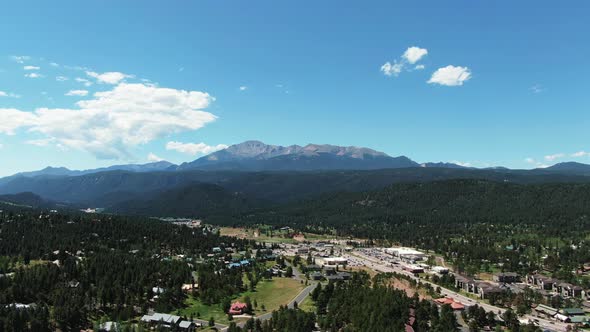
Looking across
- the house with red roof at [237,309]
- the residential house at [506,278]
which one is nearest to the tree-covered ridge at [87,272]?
the house with red roof at [237,309]

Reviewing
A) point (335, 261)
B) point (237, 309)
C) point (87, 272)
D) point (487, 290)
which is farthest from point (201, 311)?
point (335, 261)

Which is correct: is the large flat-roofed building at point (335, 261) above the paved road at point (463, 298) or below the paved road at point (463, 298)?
above

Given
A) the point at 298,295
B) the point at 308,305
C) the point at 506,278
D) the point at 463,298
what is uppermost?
the point at 308,305

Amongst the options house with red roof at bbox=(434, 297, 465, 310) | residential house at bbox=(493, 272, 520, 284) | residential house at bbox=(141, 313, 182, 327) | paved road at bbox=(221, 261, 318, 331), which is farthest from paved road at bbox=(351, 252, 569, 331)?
residential house at bbox=(141, 313, 182, 327)

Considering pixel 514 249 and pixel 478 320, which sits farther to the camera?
pixel 514 249

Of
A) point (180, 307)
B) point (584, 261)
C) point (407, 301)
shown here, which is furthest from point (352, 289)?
point (584, 261)

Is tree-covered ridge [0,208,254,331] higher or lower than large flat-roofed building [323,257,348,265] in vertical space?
higher

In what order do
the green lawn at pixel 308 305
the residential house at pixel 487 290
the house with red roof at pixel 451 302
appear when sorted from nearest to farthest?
the green lawn at pixel 308 305 < the house with red roof at pixel 451 302 < the residential house at pixel 487 290

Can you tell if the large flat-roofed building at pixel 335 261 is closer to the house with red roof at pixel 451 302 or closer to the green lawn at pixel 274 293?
the green lawn at pixel 274 293

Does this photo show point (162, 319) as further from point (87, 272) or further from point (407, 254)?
point (407, 254)

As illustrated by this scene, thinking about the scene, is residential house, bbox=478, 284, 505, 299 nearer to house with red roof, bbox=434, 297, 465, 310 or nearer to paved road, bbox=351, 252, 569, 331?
paved road, bbox=351, 252, 569, 331

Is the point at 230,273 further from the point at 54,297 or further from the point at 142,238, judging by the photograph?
the point at 142,238
